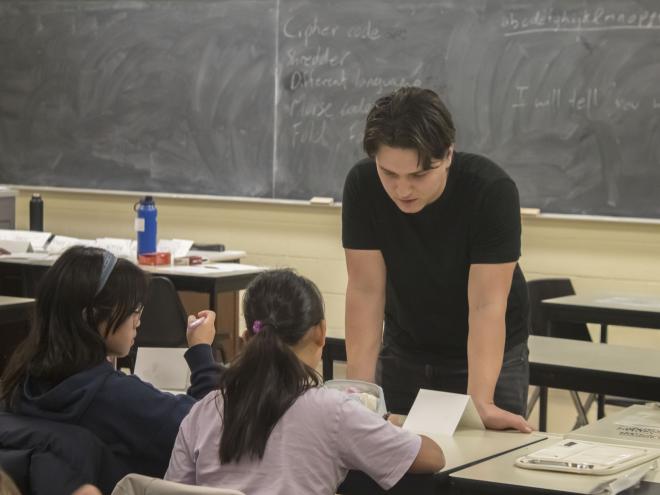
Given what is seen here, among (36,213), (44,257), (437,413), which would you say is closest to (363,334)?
(437,413)

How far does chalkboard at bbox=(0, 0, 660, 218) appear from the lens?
5047 mm

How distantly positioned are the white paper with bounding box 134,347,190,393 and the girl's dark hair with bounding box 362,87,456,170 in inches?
30.4

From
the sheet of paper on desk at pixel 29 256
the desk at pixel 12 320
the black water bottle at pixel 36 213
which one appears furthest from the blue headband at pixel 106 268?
the black water bottle at pixel 36 213

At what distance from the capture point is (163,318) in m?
4.13

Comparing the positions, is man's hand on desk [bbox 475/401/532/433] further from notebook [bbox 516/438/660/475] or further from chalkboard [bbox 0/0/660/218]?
chalkboard [bbox 0/0/660/218]

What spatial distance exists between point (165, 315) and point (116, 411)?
206 centimetres

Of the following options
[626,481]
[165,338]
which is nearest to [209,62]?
[165,338]

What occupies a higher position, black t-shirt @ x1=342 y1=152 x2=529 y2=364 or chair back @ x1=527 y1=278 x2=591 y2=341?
black t-shirt @ x1=342 y1=152 x2=529 y2=364

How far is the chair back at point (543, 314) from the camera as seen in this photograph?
4.37m

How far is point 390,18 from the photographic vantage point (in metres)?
5.55

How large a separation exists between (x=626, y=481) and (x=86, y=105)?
5.34 m

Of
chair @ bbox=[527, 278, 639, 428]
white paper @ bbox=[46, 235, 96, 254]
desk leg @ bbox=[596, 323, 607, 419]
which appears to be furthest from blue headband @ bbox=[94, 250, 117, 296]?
white paper @ bbox=[46, 235, 96, 254]

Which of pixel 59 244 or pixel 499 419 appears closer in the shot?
pixel 499 419

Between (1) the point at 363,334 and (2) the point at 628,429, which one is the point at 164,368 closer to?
(1) the point at 363,334
